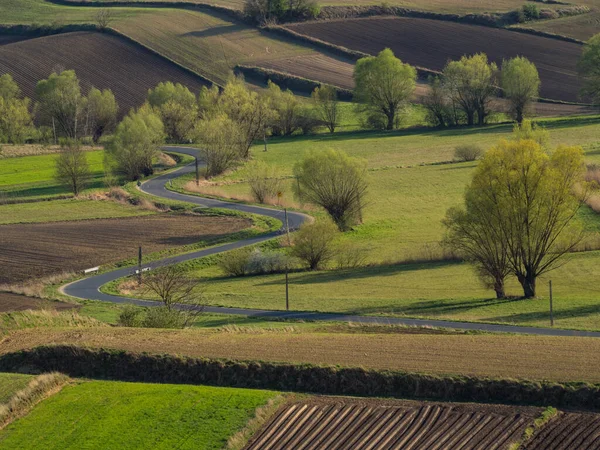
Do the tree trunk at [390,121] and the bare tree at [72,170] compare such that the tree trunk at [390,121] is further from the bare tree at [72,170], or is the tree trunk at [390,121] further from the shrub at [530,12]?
the bare tree at [72,170]

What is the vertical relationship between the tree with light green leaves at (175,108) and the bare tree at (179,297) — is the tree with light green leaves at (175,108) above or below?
above

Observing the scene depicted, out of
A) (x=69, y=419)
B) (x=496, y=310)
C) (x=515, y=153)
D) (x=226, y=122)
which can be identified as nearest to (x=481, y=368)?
(x=69, y=419)

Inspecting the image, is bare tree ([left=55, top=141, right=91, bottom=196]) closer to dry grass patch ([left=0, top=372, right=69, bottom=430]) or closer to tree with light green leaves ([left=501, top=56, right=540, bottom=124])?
tree with light green leaves ([left=501, top=56, right=540, bottom=124])

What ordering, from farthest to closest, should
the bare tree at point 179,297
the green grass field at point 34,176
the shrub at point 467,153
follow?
the shrub at point 467,153 → the green grass field at point 34,176 → the bare tree at point 179,297

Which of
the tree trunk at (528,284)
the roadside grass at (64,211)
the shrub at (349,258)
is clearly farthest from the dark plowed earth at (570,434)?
the roadside grass at (64,211)

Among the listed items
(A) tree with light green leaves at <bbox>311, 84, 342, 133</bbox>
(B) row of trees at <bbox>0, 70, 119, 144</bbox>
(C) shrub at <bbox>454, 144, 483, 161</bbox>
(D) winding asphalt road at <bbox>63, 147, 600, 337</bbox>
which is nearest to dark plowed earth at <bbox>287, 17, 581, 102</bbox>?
(A) tree with light green leaves at <bbox>311, 84, 342, 133</bbox>
